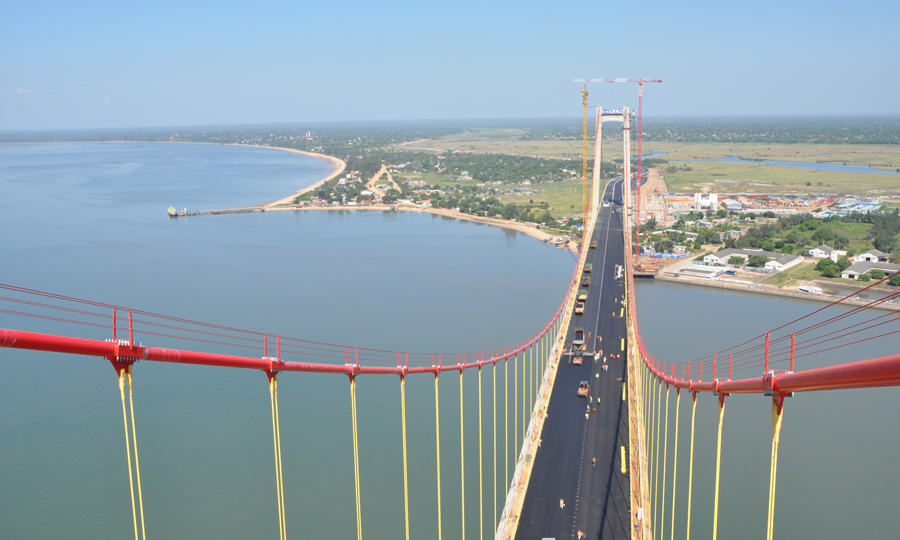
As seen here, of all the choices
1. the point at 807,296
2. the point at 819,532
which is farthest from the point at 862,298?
the point at 819,532

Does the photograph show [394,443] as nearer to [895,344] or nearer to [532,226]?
[895,344]

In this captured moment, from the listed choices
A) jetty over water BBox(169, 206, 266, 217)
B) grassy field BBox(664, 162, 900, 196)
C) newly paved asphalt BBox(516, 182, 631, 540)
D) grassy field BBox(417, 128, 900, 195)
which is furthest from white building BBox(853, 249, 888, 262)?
jetty over water BBox(169, 206, 266, 217)

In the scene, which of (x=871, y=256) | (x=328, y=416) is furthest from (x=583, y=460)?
(x=871, y=256)

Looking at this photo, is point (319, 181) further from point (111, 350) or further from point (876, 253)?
point (111, 350)

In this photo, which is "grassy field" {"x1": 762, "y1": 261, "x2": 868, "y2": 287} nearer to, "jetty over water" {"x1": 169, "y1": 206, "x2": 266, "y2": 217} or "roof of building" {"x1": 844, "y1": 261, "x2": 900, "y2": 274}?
"roof of building" {"x1": 844, "y1": 261, "x2": 900, "y2": 274}

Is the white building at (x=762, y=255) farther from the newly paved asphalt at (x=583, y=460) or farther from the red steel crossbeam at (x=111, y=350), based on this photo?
the red steel crossbeam at (x=111, y=350)

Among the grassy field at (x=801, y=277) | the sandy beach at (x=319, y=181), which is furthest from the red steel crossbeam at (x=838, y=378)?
the sandy beach at (x=319, y=181)
